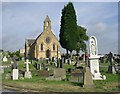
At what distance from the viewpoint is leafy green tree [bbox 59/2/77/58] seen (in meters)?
55.5

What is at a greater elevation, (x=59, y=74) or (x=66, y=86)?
(x=59, y=74)

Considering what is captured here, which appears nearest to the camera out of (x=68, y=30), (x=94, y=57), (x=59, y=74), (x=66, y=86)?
(x=66, y=86)

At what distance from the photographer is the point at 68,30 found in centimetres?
5619

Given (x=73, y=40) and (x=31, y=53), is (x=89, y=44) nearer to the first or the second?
(x=73, y=40)

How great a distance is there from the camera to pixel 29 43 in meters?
87.8

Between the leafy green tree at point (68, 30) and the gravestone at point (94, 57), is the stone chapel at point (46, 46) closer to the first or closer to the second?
the leafy green tree at point (68, 30)

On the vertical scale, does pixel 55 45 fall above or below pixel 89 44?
above

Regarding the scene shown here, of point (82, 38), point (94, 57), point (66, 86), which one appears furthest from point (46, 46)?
point (66, 86)

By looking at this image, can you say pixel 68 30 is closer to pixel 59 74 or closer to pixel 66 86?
pixel 59 74

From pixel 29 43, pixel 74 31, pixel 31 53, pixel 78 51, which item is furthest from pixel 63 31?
pixel 29 43

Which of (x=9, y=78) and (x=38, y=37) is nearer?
(x=9, y=78)

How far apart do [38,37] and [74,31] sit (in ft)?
77.1

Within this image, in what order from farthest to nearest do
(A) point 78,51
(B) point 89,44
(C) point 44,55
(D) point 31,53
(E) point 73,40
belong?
(D) point 31,53 < (C) point 44,55 < (A) point 78,51 < (E) point 73,40 < (B) point 89,44

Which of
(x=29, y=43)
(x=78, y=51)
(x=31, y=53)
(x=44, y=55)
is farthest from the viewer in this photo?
(x=29, y=43)
